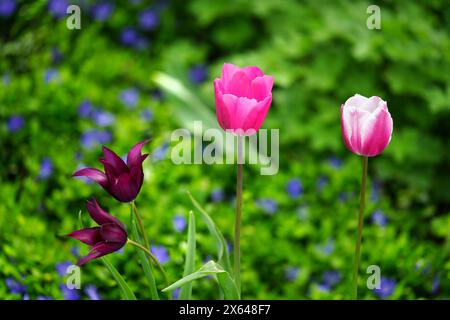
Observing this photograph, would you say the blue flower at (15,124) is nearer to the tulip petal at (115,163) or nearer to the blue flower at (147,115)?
the blue flower at (147,115)

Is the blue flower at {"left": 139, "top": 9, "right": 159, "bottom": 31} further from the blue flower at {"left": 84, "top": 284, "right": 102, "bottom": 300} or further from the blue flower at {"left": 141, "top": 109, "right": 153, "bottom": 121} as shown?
the blue flower at {"left": 84, "top": 284, "right": 102, "bottom": 300}

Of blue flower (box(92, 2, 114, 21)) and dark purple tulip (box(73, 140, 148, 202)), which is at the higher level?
blue flower (box(92, 2, 114, 21))

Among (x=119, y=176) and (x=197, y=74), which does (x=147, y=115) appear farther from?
(x=119, y=176)

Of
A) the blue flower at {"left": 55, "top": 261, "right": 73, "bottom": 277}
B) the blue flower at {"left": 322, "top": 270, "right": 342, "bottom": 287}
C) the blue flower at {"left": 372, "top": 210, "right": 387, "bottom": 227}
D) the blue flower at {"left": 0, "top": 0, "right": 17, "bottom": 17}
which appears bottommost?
the blue flower at {"left": 322, "top": 270, "right": 342, "bottom": 287}

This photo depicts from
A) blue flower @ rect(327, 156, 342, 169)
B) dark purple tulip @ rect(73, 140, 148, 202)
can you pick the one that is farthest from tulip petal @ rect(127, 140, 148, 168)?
blue flower @ rect(327, 156, 342, 169)

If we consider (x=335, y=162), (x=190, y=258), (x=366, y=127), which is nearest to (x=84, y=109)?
(x=335, y=162)

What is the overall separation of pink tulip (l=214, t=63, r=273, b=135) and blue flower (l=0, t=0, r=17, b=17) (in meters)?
1.81

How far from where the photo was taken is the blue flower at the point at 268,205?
2.13 meters

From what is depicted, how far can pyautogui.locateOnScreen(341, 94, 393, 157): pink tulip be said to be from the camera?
112 centimetres

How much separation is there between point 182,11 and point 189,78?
495mm

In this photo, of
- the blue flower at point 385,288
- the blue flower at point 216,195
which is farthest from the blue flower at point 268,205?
the blue flower at point 385,288

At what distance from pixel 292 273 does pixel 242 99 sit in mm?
959

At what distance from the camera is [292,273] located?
1.93 meters
